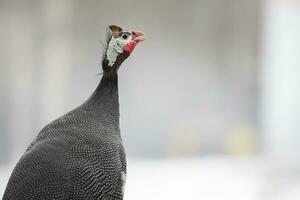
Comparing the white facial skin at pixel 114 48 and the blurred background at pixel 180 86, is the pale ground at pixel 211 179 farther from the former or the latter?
the white facial skin at pixel 114 48

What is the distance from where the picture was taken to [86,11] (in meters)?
3.84

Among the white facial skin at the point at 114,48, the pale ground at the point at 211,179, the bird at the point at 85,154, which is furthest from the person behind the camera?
the pale ground at the point at 211,179

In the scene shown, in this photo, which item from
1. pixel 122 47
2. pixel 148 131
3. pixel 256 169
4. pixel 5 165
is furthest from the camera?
pixel 256 169

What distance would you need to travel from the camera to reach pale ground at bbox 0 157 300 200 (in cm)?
374

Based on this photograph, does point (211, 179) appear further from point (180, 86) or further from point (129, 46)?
point (129, 46)

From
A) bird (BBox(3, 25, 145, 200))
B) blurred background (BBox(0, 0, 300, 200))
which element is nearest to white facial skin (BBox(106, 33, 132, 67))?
bird (BBox(3, 25, 145, 200))

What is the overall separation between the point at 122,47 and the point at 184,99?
2.35 metres

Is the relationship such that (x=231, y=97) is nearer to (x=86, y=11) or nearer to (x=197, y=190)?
(x=197, y=190)

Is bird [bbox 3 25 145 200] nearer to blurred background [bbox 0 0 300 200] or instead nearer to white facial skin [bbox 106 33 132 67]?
white facial skin [bbox 106 33 132 67]

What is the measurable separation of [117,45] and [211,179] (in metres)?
2.40

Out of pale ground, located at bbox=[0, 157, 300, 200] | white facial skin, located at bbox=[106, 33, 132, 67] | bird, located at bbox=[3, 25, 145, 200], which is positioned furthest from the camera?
pale ground, located at bbox=[0, 157, 300, 200]

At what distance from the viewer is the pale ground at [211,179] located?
374 cm

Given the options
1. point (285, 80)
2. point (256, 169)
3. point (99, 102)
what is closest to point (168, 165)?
point (256, 169)

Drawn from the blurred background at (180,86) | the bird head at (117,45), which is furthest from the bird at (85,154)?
the blurred background at (180,86)
